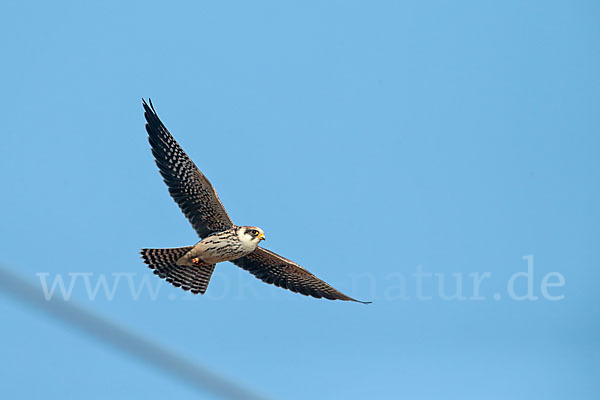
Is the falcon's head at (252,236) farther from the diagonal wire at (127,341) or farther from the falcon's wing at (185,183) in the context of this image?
the diagonal wire at (127,341)

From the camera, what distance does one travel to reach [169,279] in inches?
450

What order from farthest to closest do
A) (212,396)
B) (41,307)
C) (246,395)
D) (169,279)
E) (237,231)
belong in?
(169,279), (237,231), (246,395), (212,396), (41,307)

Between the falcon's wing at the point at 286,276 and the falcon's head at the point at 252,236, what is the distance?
1.17 m

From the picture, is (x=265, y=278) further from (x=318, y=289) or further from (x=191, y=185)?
(x=191, y=185)

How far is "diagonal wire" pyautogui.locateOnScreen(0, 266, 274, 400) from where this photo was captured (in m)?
2.03

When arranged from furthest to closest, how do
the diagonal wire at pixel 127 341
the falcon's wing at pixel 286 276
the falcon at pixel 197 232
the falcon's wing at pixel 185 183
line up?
the falcon's wing at pixel 286 276, the falcon's wing at pixel 185 183, the falcon at pixel 197 232, the diagonal wire at pixel 127 341

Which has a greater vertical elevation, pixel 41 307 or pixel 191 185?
pixel 191 185

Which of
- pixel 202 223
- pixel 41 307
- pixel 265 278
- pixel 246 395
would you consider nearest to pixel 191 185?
pixel 202 223

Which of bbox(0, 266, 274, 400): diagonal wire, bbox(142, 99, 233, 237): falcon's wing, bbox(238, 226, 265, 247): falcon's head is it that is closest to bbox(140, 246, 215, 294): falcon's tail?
bbox(142, 99, 233, 237): falcon's wing

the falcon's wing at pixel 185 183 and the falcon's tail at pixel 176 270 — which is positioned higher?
the falcon's wing at pixel 185 183

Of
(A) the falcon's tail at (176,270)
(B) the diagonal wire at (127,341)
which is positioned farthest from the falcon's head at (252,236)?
(B) the diagonal wire at (127,341)

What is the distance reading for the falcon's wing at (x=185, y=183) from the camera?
10695mm

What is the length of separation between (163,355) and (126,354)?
1.36 ft

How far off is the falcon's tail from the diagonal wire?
8354mm
